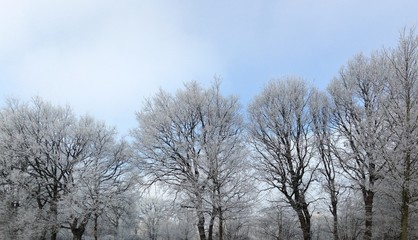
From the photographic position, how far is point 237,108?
2216cm

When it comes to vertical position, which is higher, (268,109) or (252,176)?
(268,109)

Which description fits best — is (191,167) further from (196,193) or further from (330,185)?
(330,185)

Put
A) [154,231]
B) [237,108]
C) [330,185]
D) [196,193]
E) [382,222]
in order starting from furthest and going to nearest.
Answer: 1. [154,231]
2. [382,222]
3. [237,108]
4. [330,185]
5. [196,193]

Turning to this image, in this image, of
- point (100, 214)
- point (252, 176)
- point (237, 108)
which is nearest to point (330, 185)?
point (252, 176)

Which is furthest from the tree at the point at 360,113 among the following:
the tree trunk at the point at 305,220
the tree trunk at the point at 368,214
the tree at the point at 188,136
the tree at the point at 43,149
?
the tree at the point at 43,149

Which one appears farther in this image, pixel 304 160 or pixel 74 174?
pixel 74 174

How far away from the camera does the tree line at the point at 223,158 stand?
59.3ft

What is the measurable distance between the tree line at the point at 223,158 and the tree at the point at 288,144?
0.06m

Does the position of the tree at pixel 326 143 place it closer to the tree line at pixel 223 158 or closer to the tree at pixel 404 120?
the tree line at pixel 223 158

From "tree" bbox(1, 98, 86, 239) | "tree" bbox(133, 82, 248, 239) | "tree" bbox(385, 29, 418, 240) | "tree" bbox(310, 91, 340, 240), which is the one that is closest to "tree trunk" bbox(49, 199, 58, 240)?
"tree" bbox(1, 98, 86, 239)

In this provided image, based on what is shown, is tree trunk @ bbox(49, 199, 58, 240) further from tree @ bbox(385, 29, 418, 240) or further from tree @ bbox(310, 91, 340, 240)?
tree @ bbox(385, 29, 418, 240)

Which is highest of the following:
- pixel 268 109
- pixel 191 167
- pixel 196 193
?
pixel 268 109

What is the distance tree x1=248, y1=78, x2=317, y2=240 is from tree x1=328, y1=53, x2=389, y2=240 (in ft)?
6.24

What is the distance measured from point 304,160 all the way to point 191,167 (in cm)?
687
